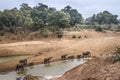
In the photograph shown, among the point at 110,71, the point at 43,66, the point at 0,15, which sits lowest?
the point at 43,66

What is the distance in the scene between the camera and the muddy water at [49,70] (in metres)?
29.0

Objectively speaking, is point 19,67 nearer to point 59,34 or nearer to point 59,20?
point 59,34

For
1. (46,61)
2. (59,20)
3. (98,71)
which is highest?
(59,20)

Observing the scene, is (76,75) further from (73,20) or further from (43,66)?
(73,20)

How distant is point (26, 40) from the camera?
54.3 metres

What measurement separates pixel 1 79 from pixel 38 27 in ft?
114

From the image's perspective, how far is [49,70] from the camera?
31.8m

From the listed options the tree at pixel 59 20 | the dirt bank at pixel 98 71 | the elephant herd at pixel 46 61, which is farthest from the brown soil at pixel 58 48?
the dirt bank at pixel 98 71

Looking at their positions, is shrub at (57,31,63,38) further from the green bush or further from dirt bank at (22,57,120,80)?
dirt bank at (22,57,120,80)

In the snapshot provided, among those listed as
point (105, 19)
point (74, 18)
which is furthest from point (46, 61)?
point (105, 19)

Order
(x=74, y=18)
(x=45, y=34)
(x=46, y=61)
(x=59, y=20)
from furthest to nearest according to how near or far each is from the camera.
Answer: (x=74, y=18) < (x=59, y=20) < (x=45, y=34) < (x=46, y=61)

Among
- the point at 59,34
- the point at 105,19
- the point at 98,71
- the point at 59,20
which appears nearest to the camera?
the point at 98,71

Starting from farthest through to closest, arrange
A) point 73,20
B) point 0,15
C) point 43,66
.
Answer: point 73,20 → point 0,15 → point 43,66

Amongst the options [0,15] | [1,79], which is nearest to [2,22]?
[0,15]
